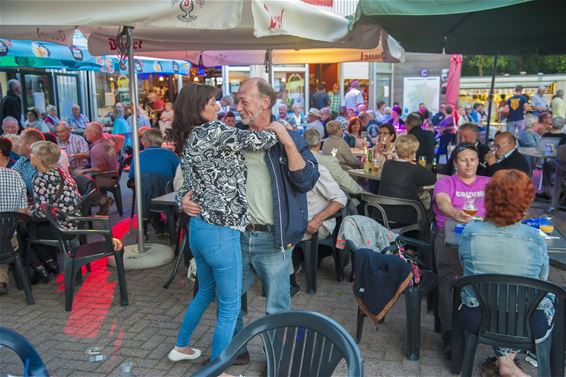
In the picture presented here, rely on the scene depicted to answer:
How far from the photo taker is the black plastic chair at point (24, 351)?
6.17ft

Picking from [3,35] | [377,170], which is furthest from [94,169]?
[377,170]

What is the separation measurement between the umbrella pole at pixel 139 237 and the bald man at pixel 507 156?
3.54 metres

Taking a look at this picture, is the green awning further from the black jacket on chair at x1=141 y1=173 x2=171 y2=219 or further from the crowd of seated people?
the black jacket on chair at x1=141 y1=173 x2=171 y2=219

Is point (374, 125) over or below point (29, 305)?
over

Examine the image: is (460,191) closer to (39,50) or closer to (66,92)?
(39,50)

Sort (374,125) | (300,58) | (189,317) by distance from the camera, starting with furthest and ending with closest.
Answer: (374,125)
(300,58)
(189,317)

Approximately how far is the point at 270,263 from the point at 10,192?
102 inches

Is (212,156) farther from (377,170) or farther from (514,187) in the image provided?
(377,170)

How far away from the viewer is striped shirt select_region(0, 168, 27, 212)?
408 cm

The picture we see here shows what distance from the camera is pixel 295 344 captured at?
2.00m

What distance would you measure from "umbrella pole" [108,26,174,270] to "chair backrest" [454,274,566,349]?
11.1 feet

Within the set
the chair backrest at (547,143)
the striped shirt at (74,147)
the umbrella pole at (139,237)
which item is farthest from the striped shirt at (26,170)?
the chair backrest at (547,143)

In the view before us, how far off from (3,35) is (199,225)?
411cm

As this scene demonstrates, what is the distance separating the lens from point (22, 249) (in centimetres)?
464
